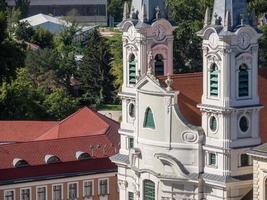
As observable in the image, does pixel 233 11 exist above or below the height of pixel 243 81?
above

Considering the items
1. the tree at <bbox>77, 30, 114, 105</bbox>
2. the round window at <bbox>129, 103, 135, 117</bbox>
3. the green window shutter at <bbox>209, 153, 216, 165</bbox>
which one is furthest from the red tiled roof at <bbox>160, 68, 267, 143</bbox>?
the tree at <bbox>77, 30, 114, 105</bbox>

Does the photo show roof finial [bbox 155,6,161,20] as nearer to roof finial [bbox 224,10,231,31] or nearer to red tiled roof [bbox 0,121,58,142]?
roof finial [bbox 224,10,231,31]

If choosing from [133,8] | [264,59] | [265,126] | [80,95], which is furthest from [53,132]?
[80,95]

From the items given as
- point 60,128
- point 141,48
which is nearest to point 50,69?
point 60,128

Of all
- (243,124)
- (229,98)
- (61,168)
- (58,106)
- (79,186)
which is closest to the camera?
(229,98)

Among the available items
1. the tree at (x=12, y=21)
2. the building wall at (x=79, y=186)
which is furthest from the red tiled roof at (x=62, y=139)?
the tree at (x=12, y=21)

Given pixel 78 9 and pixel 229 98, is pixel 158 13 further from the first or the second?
pixel 78 9
